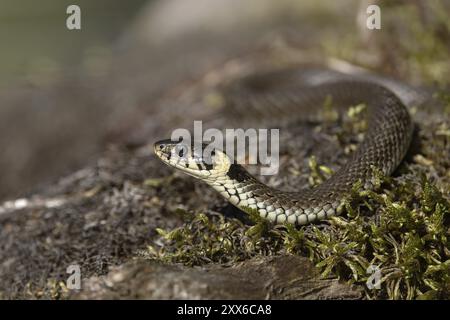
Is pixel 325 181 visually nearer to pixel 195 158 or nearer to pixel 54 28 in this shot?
pixel 195 158

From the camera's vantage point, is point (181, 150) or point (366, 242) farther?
point (181, 150)

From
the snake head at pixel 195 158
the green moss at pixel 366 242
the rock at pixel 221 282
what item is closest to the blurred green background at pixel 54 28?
the snake head at pixel 195 158

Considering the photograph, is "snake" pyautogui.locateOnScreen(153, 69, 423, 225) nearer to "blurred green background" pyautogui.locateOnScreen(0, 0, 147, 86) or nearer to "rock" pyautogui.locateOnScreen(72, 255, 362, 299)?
"rock" pyautogui.locateOnScreen(72, 255, 362, 299)

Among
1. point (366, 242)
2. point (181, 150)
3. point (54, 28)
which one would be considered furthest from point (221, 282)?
point (54, 28)

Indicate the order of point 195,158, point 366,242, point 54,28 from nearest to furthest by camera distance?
point 366,242
point 195,158
point 54,28

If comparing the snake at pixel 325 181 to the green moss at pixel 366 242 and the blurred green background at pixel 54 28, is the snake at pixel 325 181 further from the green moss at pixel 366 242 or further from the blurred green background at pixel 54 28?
the blurred green background at pixel 54 28

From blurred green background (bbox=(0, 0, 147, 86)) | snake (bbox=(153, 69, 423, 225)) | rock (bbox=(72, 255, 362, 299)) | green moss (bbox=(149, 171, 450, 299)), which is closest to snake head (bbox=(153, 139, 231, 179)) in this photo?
snake (bbox=(153, 69, 423, 225))

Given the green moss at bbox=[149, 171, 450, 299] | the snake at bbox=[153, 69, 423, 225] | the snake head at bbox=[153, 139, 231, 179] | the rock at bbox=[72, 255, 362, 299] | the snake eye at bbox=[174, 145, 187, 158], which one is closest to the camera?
the rock at bbox=[72, 255, 362, 299]

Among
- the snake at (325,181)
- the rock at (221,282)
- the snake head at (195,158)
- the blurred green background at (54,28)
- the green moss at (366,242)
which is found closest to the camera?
the rock at (221,282)

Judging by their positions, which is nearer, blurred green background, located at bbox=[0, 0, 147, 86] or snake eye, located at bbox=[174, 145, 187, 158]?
snake eye, located at bbox=[174, 145, 187, 158]
